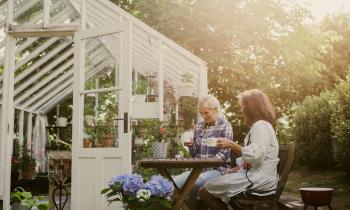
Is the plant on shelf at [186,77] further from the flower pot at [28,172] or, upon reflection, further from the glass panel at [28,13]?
the flower pot at [28,172]

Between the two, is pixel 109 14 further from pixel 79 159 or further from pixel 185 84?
pixel 79 159

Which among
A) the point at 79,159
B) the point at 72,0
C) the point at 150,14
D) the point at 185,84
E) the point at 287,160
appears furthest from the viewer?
the point at 150,14

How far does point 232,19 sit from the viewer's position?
11023 millimetres

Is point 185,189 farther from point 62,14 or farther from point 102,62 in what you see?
point 62,14

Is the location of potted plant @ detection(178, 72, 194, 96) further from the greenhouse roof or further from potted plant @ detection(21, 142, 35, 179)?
potted plant @ detection(21, 142, 35, 179)

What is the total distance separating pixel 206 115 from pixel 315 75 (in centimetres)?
814

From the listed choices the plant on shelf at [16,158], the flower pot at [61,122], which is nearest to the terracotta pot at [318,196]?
the plant on shelf at [16,158]

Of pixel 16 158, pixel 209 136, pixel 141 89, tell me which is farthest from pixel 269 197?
pixel 16 158

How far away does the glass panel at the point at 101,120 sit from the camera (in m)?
5.27

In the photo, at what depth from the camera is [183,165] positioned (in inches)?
143

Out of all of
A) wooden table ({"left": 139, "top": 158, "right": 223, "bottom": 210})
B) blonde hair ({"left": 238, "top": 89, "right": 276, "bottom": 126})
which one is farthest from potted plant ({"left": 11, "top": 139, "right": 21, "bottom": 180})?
blonde hair ({"left": 238, "top": 89, "right": 276, "bottom": 126})

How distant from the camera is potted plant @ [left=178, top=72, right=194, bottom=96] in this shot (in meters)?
7.30

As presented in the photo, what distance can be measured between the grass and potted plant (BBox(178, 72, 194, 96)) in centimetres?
220

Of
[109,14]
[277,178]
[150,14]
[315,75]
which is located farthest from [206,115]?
[315,75]
